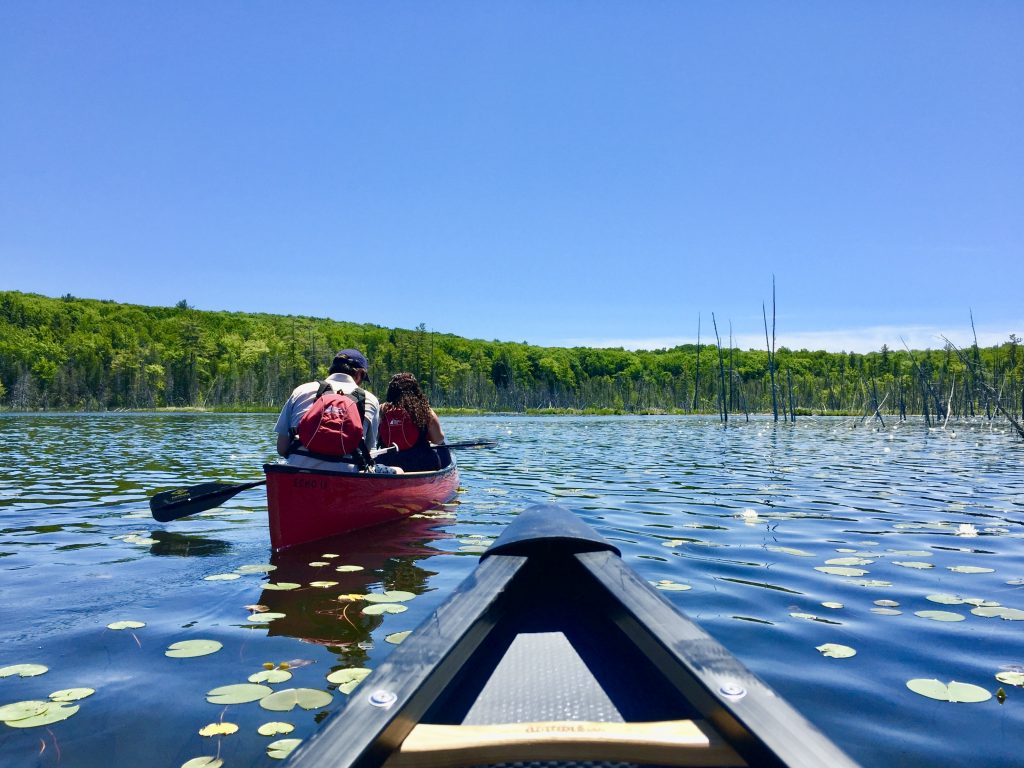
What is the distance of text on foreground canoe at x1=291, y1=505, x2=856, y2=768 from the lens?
1.60 m

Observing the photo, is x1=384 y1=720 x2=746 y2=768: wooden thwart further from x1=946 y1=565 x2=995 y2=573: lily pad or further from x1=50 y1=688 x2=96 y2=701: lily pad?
x1=946 y1=565 x2=995 y2=573: lily pad

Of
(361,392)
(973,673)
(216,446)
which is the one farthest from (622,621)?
(216,446)

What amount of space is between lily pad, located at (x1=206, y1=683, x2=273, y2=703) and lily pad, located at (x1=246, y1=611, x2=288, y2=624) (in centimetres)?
100

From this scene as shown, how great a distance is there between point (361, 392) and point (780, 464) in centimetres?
1096

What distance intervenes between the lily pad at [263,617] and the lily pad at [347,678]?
108 cm

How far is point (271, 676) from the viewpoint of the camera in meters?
3.03

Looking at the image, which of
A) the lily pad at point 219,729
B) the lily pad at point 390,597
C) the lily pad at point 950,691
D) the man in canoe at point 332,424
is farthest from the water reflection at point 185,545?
the lily pad at point 950,691

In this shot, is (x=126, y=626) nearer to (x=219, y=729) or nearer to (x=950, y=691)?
(x=219, y=729)

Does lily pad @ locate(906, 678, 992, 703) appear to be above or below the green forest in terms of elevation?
below

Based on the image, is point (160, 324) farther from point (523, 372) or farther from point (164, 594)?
point (164, 594)

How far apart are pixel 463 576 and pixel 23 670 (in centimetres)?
273

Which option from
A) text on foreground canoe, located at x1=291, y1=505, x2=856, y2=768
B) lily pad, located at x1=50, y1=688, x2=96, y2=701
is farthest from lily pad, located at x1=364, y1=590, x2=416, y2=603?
lily pad, located at x1=50, y1=688, x2=96, y2=701

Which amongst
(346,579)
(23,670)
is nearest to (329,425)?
(346,579)

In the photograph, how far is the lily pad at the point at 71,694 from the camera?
2.81 metres
